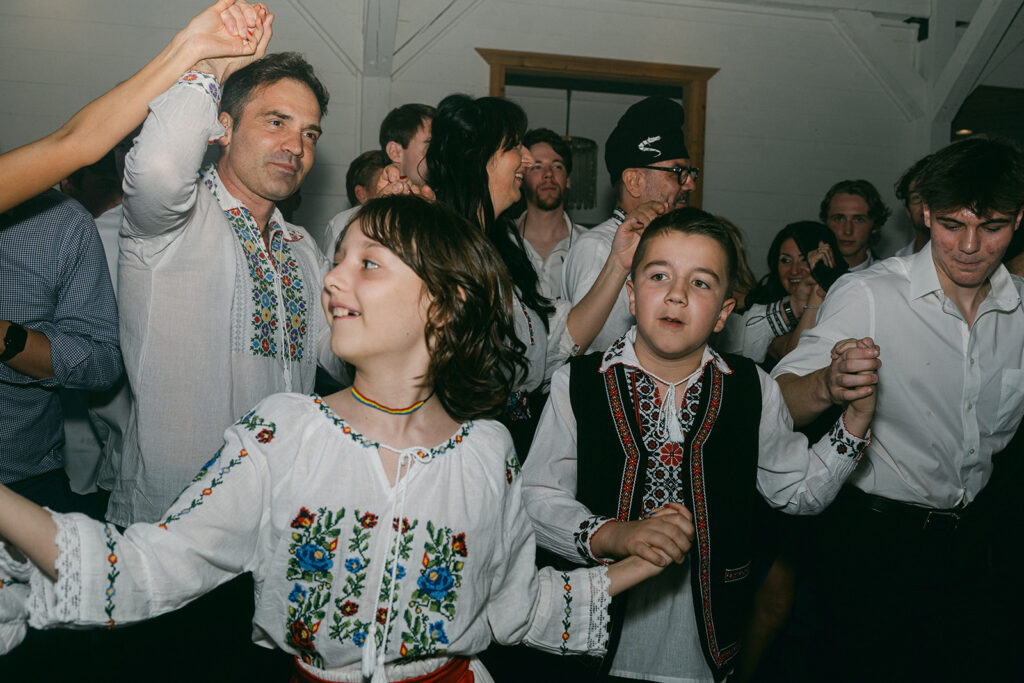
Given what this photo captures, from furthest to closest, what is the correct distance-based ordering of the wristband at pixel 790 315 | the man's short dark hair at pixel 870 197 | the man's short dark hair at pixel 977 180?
the man's short dark hair at pixel 870 197 → the wristband at pixel 790 315 → the man's short dark hair at pixel 977 180

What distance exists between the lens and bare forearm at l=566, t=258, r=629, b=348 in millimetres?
2180

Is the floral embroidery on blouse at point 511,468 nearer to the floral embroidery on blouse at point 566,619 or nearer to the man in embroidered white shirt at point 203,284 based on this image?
the floral embroidery on blouse at point 566,619

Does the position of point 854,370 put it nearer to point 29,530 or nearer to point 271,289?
point 271,289

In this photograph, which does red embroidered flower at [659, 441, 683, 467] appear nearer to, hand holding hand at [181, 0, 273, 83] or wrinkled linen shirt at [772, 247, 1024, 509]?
wrinkled linen shirt at [772, 247, 1024, 509]

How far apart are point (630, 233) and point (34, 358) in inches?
59.9

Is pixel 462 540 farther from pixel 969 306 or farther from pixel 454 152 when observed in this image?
pixel 969 306

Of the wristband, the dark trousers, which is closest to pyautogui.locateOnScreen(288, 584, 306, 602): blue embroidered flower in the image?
the dark trousers

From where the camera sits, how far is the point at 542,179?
4195 mm

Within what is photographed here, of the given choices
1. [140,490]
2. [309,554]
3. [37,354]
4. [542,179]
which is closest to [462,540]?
[309,554]

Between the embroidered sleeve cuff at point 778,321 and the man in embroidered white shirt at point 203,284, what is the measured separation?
228 cm

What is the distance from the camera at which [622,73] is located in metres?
6.04

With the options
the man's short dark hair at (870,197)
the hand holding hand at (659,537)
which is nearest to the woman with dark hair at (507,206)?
the hand holding hand at (659,537)

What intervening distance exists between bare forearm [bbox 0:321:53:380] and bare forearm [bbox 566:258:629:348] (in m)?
1.35

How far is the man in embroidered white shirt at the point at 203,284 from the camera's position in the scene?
1434mm
